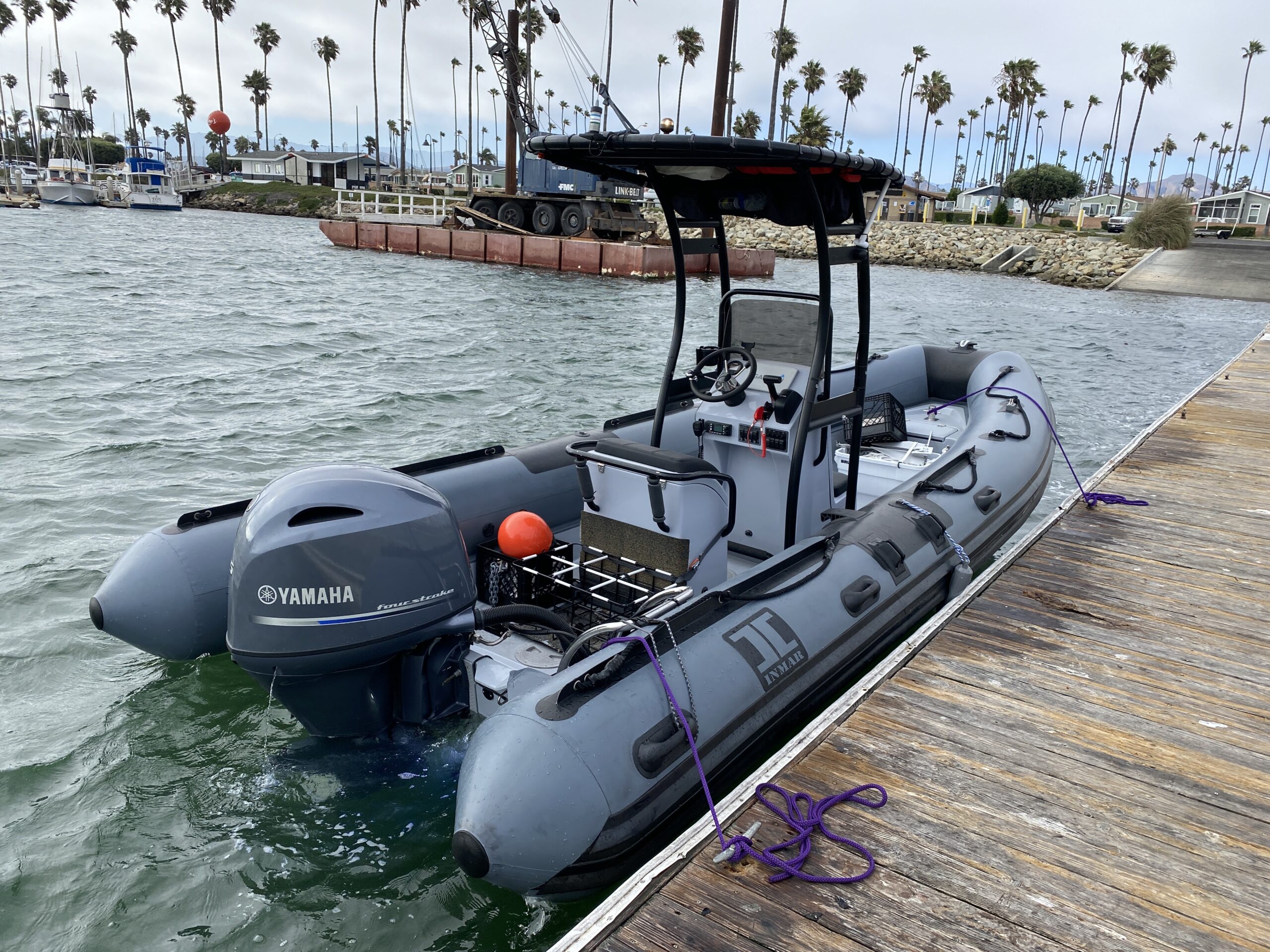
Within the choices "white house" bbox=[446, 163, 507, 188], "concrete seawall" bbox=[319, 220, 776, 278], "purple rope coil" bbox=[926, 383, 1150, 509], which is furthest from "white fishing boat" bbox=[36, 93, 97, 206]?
"purple rope coil" bbox=[926, 383, 1150, 509]

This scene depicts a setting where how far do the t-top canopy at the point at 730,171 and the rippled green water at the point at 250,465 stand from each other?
2.62 metres

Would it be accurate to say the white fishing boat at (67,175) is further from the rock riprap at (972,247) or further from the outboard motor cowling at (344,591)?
the outboard motor cowling at (344,591)

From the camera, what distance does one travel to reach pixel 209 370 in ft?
37.9

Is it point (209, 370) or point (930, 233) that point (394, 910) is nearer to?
point (209, 370)

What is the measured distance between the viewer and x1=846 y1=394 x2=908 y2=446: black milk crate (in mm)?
7086

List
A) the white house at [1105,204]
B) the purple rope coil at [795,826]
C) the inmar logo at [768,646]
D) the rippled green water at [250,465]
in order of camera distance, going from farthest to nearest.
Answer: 1. the white house at [1105,204]
2. the inmar logo at [768,646]
3. the rippled green water at [250,465]
4. the purple rope coil at [795,826]

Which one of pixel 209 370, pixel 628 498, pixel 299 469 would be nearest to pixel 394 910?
pixel 299 469

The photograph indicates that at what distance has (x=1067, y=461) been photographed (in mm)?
6453

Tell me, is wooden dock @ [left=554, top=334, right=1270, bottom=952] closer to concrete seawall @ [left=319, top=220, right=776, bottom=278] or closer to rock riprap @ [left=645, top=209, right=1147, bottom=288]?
concrete seawall @ [left=319, top=220, right=776, bottom=278]

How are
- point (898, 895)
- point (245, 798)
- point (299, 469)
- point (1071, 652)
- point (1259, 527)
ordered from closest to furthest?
point (898, 895), point (299, 469), point (245, 798), point (1071, 652), point (1259, 527)

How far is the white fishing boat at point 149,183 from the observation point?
56188mm

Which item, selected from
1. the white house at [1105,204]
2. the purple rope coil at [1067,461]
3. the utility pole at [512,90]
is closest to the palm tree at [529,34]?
the utility pole at [512,90]

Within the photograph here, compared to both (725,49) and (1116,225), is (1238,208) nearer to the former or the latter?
(1116,225)

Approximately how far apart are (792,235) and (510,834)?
39.2 meters
